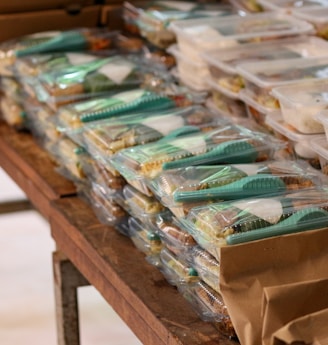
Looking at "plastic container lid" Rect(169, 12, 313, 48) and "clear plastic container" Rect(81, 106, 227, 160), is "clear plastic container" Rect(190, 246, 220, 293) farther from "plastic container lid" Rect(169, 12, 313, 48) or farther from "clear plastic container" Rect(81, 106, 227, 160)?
"plastic container lid" Rect(169, 12, 313, 48)

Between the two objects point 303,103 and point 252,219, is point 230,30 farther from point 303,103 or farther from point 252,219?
point 252,219

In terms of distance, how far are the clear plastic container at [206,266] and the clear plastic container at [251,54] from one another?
2.20 feet

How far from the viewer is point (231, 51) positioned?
220 cm

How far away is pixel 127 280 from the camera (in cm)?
163

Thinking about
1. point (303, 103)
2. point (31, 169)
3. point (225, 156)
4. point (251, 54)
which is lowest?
point (225, 156)

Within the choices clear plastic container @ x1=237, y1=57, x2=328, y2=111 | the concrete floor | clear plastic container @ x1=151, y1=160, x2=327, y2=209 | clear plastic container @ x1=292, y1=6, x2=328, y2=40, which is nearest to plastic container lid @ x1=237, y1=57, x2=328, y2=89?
clear plastic container @ x1=237, y1=57, x2=328, y2=111

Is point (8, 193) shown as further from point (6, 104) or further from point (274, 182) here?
point (274, 182)

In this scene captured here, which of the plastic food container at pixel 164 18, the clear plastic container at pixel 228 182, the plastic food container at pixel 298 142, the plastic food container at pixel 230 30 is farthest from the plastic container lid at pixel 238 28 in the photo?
the clear plastic container at pixel 228 182

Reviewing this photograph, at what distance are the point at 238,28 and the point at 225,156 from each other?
729mm

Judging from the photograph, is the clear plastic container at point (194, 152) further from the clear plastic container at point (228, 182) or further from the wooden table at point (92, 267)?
the wooden table at point (92, 267)

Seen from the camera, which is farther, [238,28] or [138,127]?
[238,28]

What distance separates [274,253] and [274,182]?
8.5 inches

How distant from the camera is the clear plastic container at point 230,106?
2137mm

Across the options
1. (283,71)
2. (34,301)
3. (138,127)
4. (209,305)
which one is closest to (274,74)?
(283,71)
